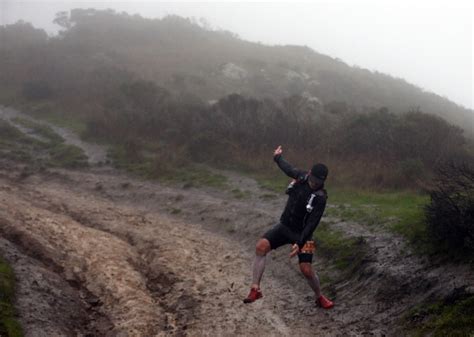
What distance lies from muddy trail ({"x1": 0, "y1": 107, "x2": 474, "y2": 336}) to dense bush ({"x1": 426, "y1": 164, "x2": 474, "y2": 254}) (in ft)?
1.46

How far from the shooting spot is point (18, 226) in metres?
9.32

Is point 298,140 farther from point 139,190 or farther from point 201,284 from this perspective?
point 201,284

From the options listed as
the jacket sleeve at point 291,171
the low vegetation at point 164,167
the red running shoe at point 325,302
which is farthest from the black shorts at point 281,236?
the low vegetation at point 164,167

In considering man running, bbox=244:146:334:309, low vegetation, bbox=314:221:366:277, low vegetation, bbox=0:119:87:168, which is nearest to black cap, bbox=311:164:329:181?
man running, bbox=244:146:334:309

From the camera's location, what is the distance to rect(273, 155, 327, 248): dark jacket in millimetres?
6434

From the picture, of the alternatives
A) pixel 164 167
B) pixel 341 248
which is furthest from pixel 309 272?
pixel 164 167

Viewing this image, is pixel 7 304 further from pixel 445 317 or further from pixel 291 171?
pixel 445 317

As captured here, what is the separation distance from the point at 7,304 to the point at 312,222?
442 cm

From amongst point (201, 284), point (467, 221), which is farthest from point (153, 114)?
point (467, 221)

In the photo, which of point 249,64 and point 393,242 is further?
point 249,64

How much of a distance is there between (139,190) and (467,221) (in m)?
10.6

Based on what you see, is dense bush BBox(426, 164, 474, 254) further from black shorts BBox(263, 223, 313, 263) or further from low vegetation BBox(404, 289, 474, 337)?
black shorts BBox(263, 223, 313, 263)

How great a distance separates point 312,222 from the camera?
6438 mm

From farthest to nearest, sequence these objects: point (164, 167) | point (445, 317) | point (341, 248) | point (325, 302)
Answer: point (164, 167)
point (341, 248)
point (325, 302)
point (445, 317)
